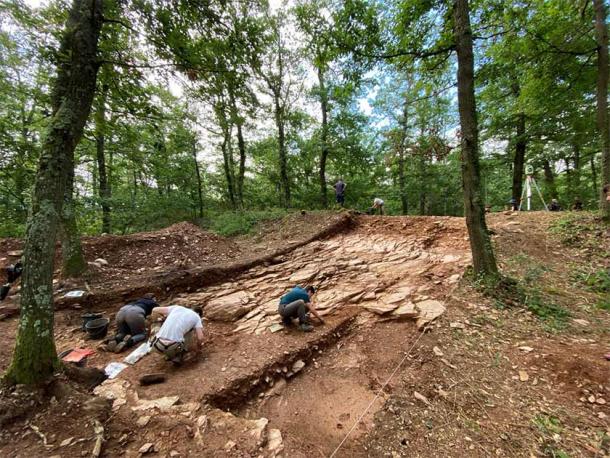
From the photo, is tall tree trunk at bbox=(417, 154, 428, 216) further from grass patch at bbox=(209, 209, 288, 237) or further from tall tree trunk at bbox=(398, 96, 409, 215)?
grass patch at bbox=(209, 209, 288, 237)

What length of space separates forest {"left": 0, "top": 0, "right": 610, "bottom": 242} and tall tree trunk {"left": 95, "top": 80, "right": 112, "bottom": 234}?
30mm

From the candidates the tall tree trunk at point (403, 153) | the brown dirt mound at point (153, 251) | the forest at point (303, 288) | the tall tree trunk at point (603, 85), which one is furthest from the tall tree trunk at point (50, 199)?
the tall tree trunk at point (403, 153)

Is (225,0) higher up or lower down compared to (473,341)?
higher up

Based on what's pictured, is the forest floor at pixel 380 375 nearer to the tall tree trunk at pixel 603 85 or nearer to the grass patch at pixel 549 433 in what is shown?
the grass patch at pixel 549 433

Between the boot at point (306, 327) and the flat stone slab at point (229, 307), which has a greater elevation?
the flat stone slab at point (229, 307)

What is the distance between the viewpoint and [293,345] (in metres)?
3.78

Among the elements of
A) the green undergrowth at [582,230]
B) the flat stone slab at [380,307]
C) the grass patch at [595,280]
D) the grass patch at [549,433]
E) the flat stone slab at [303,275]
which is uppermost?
the green undergrowth at [582,230]

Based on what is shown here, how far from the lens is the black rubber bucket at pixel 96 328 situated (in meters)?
4.20

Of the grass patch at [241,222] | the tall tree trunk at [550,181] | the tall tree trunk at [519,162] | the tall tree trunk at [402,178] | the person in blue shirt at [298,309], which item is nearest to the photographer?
the person in blue shirt at [298,309]

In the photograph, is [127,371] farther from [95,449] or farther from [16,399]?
[95,449]

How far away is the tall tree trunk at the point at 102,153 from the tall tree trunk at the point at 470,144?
18.6 feet

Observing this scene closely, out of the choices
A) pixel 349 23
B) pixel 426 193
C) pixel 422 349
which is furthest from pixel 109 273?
pixel 426 193

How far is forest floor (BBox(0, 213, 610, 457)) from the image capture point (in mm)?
2205

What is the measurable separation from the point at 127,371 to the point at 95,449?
1424 millimetres
